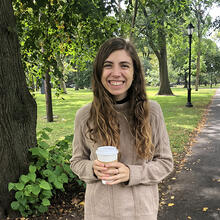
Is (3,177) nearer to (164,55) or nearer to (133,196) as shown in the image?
(133,196)

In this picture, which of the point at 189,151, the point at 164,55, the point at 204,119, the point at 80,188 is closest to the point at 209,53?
the point at 164,55

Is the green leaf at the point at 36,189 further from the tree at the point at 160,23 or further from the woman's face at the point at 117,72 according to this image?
the tree at the point at 160,23

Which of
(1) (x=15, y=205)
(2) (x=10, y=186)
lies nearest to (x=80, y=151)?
(2) (x=10, y=186)

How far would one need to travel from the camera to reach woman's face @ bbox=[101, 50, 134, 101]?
163cm

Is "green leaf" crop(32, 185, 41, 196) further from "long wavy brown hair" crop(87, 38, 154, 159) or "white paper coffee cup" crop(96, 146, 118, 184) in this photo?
"white paper coffee cup" crop(96, 146, 118, 184)

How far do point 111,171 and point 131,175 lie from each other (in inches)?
6.9

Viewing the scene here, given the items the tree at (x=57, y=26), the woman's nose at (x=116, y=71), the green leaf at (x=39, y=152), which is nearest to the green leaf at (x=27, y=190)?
the green leaf at (x=39, y=152)

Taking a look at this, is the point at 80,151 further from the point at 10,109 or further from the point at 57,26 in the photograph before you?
the point at 57,26

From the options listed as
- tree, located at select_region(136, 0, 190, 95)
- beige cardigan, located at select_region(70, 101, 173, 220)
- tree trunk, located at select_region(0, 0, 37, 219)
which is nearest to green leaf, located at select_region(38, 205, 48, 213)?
tree trunk, located at select_region(0, 0, 37, 219)

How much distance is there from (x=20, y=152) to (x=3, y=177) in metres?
0.40

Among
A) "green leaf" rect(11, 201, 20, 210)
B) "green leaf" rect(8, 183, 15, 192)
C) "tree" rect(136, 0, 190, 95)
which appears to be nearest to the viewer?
"green leaf" rect(8, 183, 15, 192)

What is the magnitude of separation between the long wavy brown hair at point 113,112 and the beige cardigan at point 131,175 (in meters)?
0.05

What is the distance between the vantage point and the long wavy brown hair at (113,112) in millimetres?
1615

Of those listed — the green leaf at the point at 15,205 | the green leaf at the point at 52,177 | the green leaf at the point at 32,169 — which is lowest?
the green leaf at the point at 15,205
